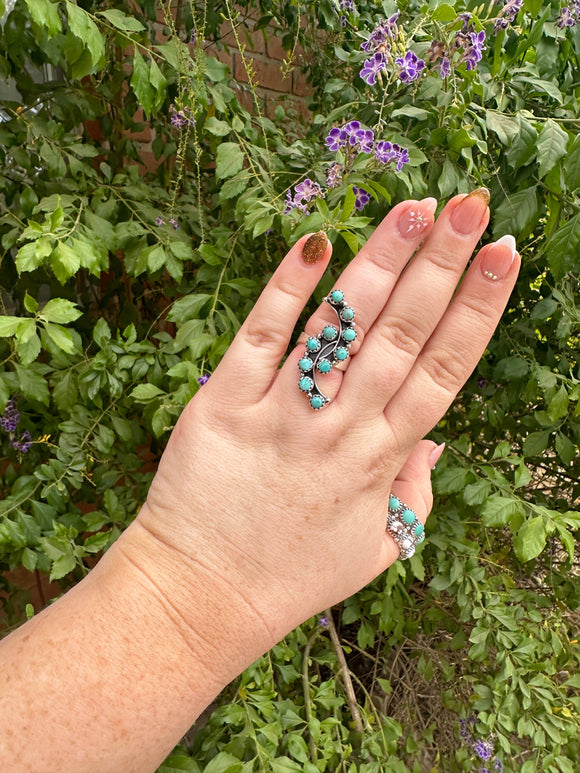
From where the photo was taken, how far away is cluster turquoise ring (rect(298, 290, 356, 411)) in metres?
0.72

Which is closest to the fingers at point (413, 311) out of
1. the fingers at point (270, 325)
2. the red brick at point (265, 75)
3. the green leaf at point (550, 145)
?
the fingers at point (270, 325)

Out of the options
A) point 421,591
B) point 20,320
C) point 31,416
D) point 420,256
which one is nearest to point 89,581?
point 20,320

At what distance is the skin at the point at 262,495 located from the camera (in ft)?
2.20

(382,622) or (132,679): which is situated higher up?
(132,679)

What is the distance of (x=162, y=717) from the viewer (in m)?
0.68

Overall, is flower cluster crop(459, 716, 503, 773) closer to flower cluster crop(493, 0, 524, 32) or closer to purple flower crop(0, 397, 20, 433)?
purple flower crop(0, 397, 20, 433)

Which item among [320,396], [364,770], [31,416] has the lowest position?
[364,770]

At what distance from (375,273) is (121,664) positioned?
2.05 ft

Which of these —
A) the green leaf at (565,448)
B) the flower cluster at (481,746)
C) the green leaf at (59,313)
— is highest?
the green leaf at (59,313)

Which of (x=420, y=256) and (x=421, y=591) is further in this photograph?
(x=421, y=591)

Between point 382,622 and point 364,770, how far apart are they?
1.09 ft

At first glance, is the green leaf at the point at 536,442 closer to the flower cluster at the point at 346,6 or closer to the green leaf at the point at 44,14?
the flower cluster at the point at 346,6

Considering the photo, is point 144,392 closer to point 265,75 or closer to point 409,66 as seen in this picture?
point 409,66

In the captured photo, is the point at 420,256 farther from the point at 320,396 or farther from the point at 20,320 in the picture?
the point at 20,320
